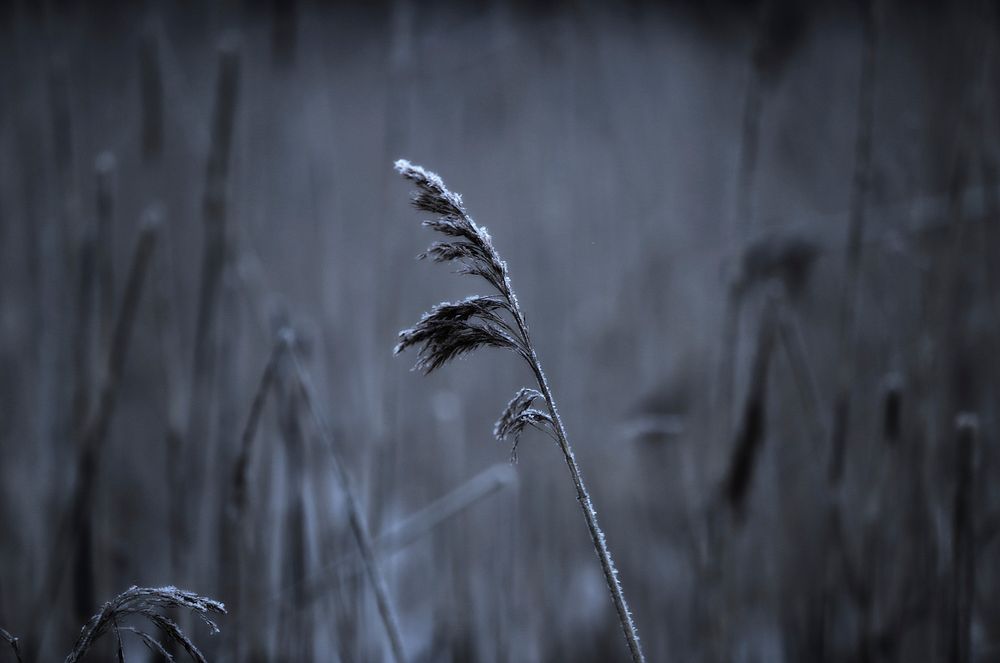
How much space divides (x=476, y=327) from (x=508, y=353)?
1.75 meters

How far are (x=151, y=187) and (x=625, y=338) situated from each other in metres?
1.82

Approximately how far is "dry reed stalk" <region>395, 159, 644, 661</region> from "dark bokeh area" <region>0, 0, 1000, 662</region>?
1.08 ft

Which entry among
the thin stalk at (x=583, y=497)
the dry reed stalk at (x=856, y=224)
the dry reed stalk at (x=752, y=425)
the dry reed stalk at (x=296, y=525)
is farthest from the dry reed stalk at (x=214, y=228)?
the dry reed stalk at (x=856, y=224)

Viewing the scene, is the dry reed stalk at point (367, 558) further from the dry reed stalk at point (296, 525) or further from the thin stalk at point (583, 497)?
the thin stalk at point (583, 497)

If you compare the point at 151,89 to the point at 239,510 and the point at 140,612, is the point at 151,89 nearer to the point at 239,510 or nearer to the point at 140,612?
the point at 239,510

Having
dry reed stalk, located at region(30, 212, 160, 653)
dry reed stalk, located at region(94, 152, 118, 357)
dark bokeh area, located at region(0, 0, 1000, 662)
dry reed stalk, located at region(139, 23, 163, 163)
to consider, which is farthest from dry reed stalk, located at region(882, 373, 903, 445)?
dry reed stalk, located at region(139, 23, 163, 163)

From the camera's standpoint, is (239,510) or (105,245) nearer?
(239,510)

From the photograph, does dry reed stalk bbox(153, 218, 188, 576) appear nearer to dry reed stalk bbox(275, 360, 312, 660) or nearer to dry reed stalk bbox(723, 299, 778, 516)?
dry reed stalk bbox(275, 360, 312, 660)

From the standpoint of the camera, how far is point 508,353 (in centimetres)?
230

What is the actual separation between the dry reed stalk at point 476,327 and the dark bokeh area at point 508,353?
0.33 metres

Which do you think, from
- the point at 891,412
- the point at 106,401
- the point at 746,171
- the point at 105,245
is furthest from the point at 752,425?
the point at 105,245

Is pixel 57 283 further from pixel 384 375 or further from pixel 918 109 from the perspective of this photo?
pixel 918 109

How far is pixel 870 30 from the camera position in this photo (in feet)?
3.62

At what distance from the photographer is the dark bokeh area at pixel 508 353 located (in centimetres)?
113
